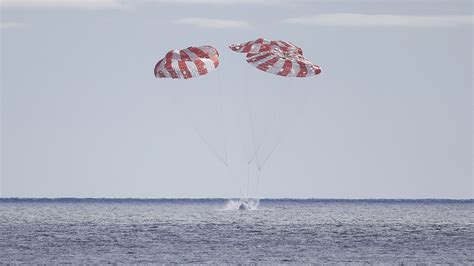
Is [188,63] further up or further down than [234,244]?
further up

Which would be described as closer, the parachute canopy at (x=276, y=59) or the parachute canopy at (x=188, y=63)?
the parachute canopy at (x=276, y=59)

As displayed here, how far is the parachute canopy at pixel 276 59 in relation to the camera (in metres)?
48.1

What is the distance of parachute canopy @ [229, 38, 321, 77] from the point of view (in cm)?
4812

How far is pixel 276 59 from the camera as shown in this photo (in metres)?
48.6

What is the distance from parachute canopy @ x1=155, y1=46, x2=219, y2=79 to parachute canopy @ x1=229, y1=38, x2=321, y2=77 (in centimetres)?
117

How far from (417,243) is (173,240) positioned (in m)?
11.3

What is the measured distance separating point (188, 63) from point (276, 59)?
3.88 m

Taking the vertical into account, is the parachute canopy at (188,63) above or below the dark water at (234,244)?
above

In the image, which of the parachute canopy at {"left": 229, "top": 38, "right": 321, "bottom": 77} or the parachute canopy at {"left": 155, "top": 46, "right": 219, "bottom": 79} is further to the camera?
the parachute canopy at {"left": 155, "top": 46, "right": 219, "bottom": 79}

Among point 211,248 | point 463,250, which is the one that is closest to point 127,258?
point 211,248

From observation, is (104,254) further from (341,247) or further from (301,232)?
(301,232)

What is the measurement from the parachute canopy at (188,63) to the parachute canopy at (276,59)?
117 cm

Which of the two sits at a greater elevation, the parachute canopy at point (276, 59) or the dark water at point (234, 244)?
the parachute canopy at point (276, 59)

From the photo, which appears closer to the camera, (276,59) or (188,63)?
(276,59)
